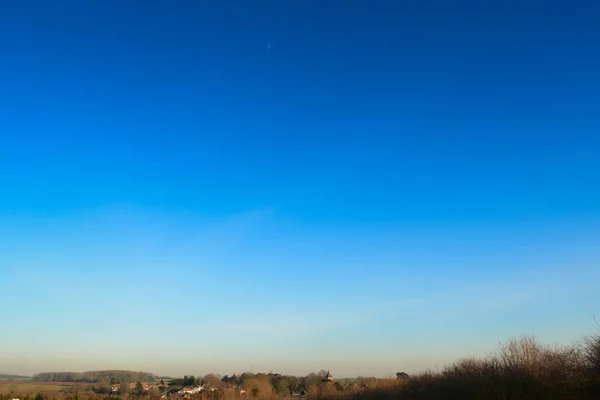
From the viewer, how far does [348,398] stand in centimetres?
5331

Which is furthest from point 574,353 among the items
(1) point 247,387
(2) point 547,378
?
(1) point 247,387

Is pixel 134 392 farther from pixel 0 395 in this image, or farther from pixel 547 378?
pixel 547 378

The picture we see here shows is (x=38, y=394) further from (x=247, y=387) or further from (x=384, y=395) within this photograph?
(x=384, y=395)

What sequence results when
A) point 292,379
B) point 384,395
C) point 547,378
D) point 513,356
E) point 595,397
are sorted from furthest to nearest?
point 292,379, point 384,395, point 513,356, point 547,378, point 595,397

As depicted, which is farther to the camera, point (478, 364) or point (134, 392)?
point (134, 392)

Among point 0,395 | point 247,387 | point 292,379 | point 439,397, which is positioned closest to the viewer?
point 439,397

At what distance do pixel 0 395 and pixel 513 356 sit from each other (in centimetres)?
9531

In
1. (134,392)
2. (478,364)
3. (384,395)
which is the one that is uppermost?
(478,364)

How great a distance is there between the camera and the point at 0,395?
88125 mm

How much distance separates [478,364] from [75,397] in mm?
81446

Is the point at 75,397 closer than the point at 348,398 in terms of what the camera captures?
No

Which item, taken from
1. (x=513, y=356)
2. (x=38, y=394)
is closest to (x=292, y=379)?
(x=38, y=394)

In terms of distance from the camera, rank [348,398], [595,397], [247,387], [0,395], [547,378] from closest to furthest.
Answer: [595,397] → [547,378] → [348,398] → [247,387] → [0,395]

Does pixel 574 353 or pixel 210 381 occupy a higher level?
pixel 574 353
